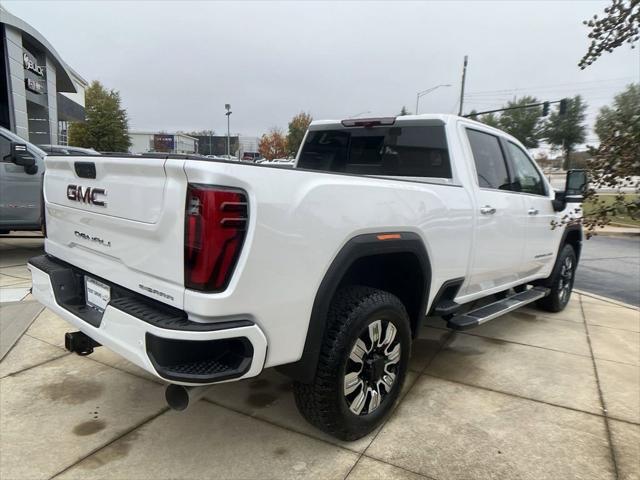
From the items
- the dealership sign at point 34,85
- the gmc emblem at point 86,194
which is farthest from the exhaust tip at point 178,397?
the dealership sign at point 34,85

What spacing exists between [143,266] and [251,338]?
62 cm

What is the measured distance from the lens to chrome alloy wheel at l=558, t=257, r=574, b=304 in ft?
18.4

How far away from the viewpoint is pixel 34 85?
18.1m

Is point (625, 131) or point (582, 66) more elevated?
point (582, 66)

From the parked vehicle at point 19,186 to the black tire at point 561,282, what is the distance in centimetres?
723

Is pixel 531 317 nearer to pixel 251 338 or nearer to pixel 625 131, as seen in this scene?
pixel 625 131

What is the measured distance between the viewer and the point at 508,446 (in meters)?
2.82

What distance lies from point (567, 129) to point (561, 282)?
4560 centimetres

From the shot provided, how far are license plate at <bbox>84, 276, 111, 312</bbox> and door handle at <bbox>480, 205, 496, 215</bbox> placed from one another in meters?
2.65

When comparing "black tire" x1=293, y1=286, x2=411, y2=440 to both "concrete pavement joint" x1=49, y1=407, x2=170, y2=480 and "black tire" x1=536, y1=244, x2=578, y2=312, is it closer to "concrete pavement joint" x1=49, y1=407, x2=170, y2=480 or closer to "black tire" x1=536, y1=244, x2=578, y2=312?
"concrete pavement joint" x1=49, y1=407, x2=170, y2=480

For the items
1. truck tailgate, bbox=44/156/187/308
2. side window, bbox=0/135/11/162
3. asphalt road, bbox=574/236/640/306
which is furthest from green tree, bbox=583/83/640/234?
side window, bbox=0/135/11/162

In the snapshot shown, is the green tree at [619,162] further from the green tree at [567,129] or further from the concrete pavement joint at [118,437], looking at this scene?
the green tree at [567,129]

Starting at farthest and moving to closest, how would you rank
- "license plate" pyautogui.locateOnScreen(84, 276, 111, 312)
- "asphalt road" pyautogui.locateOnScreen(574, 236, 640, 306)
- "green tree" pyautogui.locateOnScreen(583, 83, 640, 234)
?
"asphalt road" pyautogui.locateOnScreen(574, 236, 640, 306), "license plate" pyautogui.locateOnScreen(84, 276, 111, 312), "green tree" pyautogui.locateOnScreen(583, 83, 640, 234)

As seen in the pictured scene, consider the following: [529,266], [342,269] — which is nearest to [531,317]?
[529,266]
